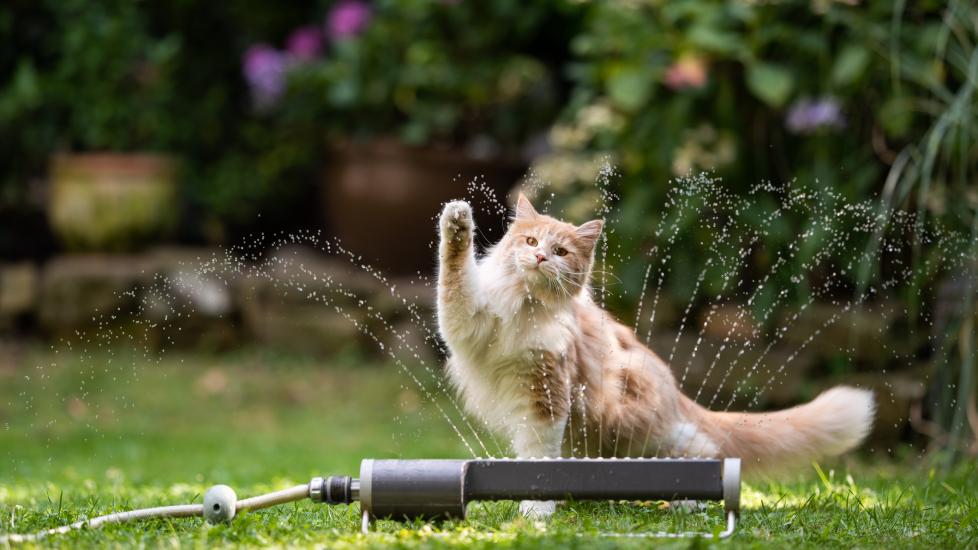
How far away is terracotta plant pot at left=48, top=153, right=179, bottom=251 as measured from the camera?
25.3ft

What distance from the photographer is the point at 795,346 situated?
18.9ft

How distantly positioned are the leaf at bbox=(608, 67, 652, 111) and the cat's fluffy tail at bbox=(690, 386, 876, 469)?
261 centimetres

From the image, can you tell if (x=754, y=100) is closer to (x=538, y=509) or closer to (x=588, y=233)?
(x=588, y=233)

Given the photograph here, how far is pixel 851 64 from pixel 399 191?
329 centimetres

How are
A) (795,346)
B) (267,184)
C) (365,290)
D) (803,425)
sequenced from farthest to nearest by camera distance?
1. (267,184)
2. (365,290)
3. (795,346)
4. (803,425)

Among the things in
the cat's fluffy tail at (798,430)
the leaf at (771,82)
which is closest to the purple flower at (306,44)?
the leaf at (771,82)

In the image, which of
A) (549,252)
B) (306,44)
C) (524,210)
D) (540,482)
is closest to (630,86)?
(524,210)

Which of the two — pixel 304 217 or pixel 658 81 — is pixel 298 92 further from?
pixel 658 81

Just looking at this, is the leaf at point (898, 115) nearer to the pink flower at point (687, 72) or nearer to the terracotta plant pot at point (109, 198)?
the pink flower at point (687, 72)

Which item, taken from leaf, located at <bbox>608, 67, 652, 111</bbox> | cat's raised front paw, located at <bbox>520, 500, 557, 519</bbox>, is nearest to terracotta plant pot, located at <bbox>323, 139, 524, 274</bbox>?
leaf, located at <bbox>608, 67, 652, 111</bbox>

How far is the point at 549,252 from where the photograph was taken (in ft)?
9.61

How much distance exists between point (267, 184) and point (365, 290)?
Result: 50.5 inches

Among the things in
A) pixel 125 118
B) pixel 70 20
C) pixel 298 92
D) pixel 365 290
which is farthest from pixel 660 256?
pixel 70 20

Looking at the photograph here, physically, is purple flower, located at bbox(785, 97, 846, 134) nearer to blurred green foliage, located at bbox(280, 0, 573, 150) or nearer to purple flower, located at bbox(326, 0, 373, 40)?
blurred green foliage, located at bbox(280, 0, 573, 150)
